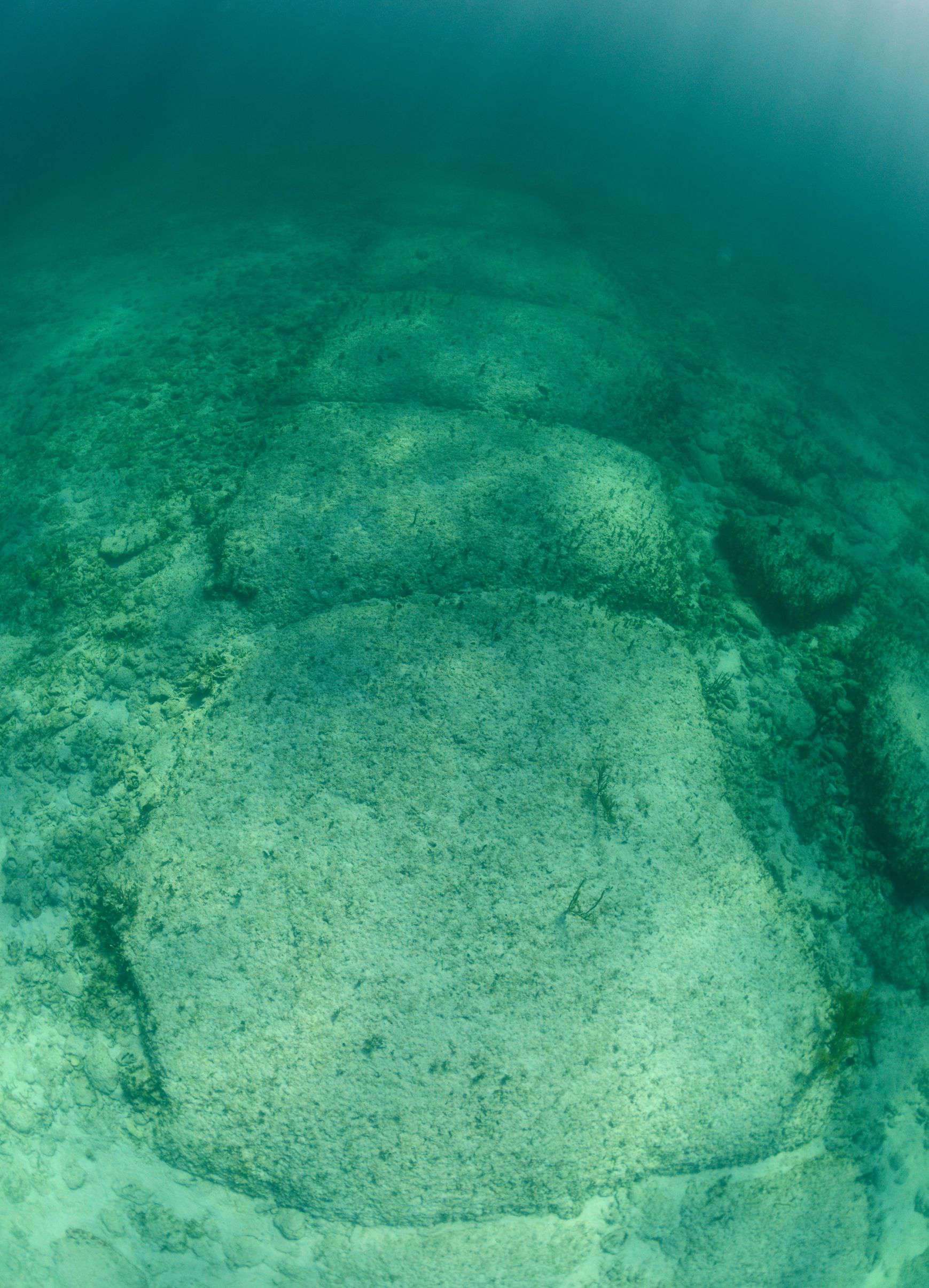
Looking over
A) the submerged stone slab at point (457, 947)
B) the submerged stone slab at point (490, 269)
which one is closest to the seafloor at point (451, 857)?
the submerged stone slab at point (457, 947)

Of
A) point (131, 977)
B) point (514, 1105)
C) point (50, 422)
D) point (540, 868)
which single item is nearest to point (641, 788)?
point (540, 868)

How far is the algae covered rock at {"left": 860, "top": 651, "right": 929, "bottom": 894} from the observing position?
12.3 feet

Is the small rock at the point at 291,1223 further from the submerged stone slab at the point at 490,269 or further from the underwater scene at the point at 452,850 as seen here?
the submerged stone slab at the point at 490,269

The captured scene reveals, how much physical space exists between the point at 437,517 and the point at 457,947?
2.79m

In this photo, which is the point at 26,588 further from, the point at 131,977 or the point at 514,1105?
the point at 514,1105

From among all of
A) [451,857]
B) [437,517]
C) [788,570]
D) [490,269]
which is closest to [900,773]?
[788,570]

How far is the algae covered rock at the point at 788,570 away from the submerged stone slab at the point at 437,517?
2.21 ft

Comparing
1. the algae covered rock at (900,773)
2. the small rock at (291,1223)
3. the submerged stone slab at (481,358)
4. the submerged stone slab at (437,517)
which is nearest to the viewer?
the small rock at (291,1223)

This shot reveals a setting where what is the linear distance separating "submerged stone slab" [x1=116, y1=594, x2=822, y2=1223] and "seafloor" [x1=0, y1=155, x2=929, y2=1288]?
18 millimetres

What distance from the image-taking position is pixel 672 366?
24.0 ft

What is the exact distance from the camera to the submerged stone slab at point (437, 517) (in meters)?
4.20

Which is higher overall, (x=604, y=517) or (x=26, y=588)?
(x=604, y=517)

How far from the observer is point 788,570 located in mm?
4988

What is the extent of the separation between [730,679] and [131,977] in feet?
13.0
